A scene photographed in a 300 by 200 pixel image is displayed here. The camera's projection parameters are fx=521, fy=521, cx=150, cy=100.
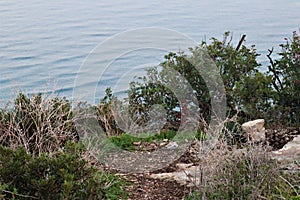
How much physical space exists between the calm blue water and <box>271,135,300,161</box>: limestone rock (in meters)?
1.95

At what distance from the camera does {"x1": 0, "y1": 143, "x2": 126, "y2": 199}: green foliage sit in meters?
2.53

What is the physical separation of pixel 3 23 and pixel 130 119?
17.9 feet

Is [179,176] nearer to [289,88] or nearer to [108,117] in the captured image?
[108,117]

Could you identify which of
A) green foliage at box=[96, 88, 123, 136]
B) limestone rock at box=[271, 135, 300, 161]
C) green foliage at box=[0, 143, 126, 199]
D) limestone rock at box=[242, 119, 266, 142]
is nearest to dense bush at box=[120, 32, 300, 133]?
green foliage at box=[96, 88, 123, 136]

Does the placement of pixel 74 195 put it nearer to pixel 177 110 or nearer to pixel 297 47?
pixel 177 110

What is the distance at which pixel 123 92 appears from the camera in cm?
551

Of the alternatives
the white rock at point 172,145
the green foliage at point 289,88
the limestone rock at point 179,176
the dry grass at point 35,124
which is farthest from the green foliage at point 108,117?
the green foliage at point 289,88

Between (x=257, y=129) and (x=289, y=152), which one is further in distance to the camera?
(x=257, y=129)

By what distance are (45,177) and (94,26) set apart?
649 cm

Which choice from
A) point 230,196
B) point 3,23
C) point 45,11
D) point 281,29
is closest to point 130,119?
point 230,196

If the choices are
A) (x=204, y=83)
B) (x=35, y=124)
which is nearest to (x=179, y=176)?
(x=35, y=124)

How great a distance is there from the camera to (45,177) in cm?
268

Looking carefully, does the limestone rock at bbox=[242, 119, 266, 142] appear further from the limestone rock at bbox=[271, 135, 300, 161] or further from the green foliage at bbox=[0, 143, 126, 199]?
the green foliage at bbox=[0, 143, 126, 199]

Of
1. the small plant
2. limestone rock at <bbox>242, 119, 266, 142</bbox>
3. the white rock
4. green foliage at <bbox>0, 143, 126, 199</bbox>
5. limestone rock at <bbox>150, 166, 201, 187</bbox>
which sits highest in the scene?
green foliage at <bbox>0, 143, 126, 199</bbox>
